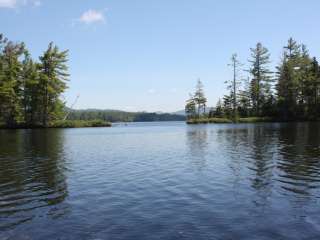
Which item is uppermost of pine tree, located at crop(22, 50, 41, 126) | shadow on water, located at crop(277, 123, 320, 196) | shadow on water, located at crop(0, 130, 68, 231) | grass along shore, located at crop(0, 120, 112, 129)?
pine tree, located at crop(22, 50, 41, 126)

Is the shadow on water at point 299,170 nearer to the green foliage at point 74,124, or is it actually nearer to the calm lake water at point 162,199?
the calm lake water at point 162,199

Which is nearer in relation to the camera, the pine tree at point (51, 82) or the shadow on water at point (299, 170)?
the shadow on water at point (299, 170)

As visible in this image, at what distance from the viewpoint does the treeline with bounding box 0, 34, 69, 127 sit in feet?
255

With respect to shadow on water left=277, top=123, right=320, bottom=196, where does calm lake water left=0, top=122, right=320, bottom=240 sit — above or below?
below

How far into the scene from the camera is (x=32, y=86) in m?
80.8

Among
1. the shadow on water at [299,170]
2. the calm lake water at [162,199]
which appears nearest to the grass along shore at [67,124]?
the calm lake water at [162,199]

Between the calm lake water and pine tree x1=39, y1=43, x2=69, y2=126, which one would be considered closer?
the calm lake water

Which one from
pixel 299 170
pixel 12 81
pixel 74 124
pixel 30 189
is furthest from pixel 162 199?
pixel 74 124

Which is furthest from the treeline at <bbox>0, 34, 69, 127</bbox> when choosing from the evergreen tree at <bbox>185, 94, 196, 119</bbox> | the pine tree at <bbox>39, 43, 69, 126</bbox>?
the evergreen tree at <bbox>185, 94, 196, 119</bbox>

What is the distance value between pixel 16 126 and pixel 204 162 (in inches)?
2686

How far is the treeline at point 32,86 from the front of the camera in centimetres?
7781

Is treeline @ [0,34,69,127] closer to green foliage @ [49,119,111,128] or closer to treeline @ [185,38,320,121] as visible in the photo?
green foliage @ [49,119,111,128]

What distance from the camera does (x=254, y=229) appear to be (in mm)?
9062

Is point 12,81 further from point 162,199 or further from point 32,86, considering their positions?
point 162,199
